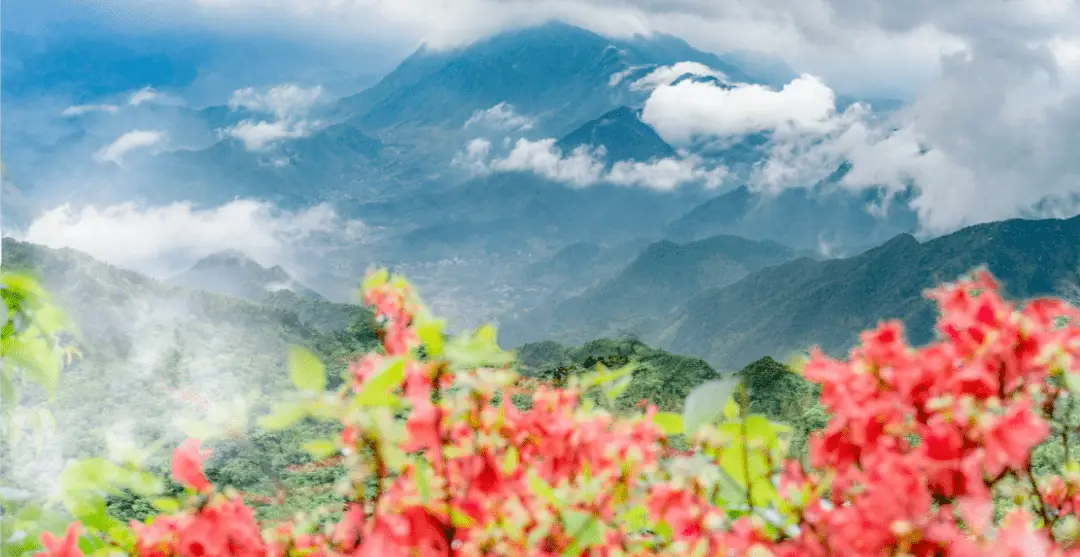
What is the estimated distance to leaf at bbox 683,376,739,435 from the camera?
3.59 feet

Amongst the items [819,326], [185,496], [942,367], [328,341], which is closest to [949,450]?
[942,367]

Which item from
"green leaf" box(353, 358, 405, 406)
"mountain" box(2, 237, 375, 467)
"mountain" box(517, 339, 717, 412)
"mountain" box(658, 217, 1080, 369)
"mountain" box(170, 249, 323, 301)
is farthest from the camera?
"mountain" box(658, 217, 1080, 369)

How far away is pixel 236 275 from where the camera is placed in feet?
370

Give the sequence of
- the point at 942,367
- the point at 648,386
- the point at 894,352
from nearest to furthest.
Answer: the point at 942,367 → the point at 894,352 → the point at 648,386

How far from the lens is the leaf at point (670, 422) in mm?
1545

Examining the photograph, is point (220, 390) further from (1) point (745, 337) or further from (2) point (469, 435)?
(1) point (745, 337)

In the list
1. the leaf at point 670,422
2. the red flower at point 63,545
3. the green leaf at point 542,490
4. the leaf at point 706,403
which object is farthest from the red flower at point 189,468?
the leaf at point 706,403

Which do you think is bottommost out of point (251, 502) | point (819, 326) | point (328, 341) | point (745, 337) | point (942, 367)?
point (745, 337)

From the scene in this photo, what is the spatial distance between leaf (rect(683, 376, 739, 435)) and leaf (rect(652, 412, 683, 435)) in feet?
1.30

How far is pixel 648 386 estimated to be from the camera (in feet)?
68.1

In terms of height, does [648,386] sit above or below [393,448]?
below

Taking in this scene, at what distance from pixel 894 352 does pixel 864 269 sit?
16121 cm

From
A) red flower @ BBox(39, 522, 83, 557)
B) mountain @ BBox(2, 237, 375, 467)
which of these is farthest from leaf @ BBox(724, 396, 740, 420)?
mountain @ BBox(2, 237, 375, 467)

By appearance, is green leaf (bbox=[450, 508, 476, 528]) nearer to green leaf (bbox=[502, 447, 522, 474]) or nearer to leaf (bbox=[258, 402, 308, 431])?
green leaf (bbox=[502, 447, 522, 474])
